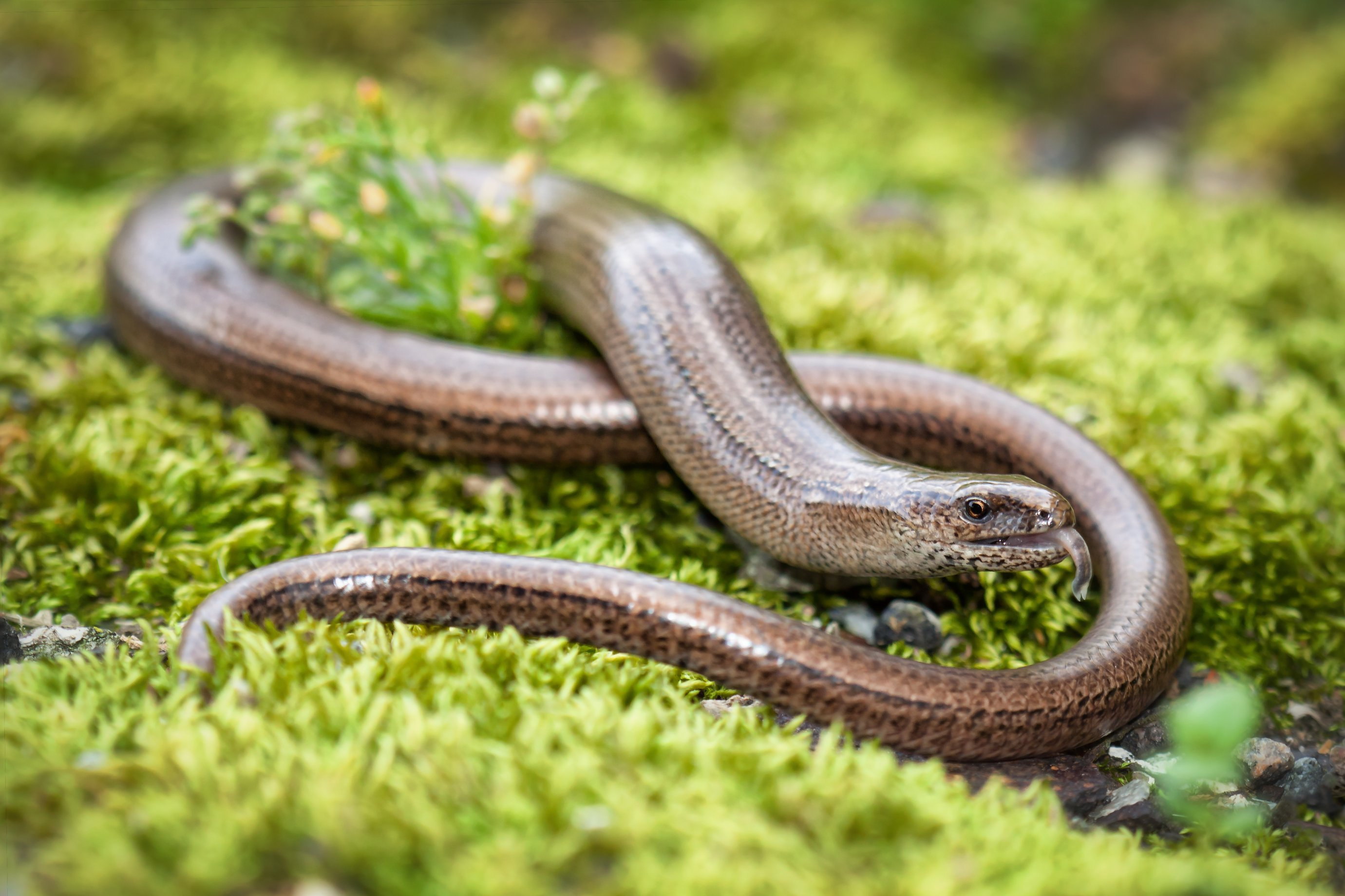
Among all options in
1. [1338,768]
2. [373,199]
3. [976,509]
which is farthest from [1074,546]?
[373,199]

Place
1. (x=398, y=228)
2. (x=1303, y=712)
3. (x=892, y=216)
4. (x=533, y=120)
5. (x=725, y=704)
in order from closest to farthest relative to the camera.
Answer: (x=725, y=704) → (x=1303, y=712) → (x=533, y=120) → (x=398, y=228) → (x=892, y=216)

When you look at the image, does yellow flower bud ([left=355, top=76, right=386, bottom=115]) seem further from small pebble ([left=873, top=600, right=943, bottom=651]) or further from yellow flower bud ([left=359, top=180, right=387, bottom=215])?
small pebble ([left=873, top=600, right=943, bottom=651])

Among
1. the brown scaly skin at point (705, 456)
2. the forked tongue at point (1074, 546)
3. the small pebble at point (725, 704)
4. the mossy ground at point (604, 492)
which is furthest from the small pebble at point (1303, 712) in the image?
the small pebble at point (725, 704)

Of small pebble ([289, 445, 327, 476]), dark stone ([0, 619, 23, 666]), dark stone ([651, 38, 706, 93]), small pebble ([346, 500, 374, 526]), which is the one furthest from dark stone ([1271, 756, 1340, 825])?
dark stone ([651, 38, 706, 93])

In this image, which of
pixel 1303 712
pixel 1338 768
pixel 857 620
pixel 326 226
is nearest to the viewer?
pixel 1338 768

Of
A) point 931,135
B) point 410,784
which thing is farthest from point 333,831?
point 931,135

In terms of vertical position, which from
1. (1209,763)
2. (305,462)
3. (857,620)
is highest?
(1209,763)

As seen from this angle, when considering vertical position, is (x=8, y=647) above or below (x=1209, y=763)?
below

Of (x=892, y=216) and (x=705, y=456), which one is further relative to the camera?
(x=892, y=216)

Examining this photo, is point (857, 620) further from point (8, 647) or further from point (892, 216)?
point (892, 216)
